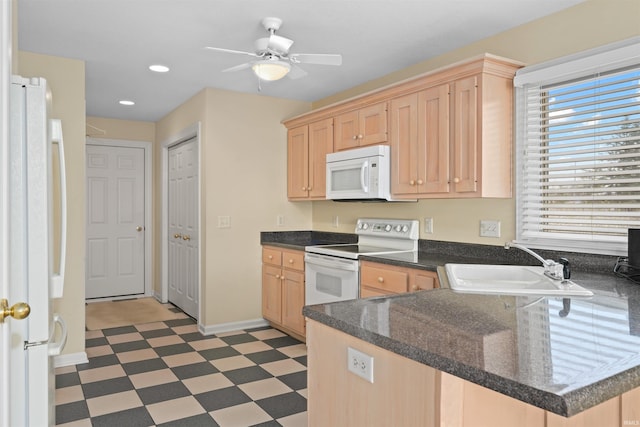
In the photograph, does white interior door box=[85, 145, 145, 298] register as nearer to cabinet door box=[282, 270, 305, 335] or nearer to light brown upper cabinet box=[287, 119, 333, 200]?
light brown upper cabinet box=[287, 119, 333, 200]

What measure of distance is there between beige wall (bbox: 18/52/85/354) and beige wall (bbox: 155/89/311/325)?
107 centimetres

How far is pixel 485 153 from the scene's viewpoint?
106 inches

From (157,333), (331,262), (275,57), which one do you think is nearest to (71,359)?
(157,333)

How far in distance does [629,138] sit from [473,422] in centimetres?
190

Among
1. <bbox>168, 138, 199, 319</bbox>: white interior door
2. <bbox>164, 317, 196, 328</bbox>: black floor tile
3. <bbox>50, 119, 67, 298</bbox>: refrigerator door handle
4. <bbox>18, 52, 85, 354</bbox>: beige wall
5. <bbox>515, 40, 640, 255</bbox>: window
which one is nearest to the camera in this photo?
<bbox>50, 119, 67, 298</bbox>: refrigerator door handle

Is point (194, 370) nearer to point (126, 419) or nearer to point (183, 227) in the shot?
point (126, 419)

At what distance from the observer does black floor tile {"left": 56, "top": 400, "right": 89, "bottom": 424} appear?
8.28 feet

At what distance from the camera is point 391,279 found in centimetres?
292

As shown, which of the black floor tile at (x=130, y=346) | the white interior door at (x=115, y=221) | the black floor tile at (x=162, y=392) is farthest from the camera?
the white interior door at (x=115, y=221)

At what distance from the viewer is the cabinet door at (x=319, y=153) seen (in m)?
4.00

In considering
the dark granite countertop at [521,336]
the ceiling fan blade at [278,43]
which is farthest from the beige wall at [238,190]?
the dark granite countertop at [521,336]

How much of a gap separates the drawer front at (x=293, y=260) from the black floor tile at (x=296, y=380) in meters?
0.95

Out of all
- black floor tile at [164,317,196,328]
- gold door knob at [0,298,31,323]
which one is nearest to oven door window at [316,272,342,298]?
black floor tile at [164,317,196,328]

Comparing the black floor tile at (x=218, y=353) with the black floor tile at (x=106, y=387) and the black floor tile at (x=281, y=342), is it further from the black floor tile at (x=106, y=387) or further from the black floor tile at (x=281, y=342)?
the black floor tile at (x=106, y=387)
